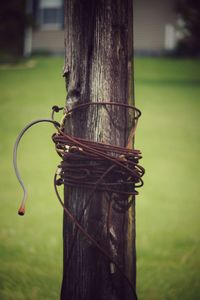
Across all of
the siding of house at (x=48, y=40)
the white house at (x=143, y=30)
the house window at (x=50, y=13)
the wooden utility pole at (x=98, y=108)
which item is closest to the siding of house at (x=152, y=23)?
the white house at (x=143, y=30)

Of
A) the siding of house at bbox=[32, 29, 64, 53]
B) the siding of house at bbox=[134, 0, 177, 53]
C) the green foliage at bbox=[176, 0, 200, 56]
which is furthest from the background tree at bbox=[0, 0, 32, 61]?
the green foliage at bbox=[176, 0, 200, 56]

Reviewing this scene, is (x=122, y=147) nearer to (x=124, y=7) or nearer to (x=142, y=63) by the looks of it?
(x=124, y=7)

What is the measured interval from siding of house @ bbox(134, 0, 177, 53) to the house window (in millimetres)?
3691

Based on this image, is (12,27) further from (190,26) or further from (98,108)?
(98,108)

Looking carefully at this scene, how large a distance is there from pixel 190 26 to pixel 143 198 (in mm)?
14360

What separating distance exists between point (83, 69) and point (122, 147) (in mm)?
325

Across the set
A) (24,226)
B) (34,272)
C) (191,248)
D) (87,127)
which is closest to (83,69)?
(87,127)

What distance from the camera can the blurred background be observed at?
4.17 metres

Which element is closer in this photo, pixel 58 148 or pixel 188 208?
pixel 58 148

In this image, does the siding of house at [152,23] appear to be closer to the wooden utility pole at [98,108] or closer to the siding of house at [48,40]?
the siding of house at [48,40]

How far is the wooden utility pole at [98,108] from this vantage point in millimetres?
1771

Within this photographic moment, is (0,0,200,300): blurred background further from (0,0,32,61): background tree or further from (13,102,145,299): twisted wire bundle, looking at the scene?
(13,102,145,299): twisted wire bundle

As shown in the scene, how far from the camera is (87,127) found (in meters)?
1.81

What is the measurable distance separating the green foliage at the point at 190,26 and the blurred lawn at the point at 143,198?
184 inches
